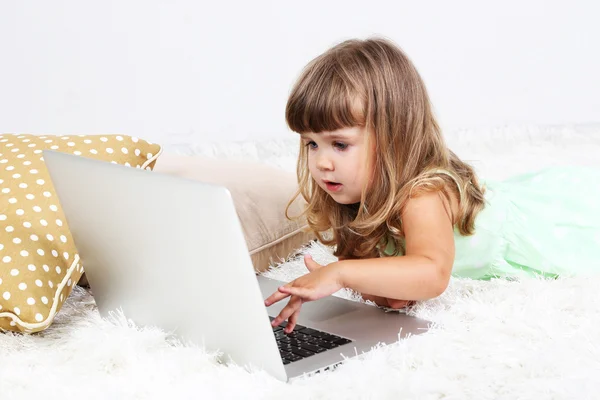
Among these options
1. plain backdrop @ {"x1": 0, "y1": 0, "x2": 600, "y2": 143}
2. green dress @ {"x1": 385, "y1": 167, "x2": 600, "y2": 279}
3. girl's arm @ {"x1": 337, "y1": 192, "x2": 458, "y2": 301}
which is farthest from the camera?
plain backdrop @ {"x1": 0, "y1": 0, "x2": 600, "y2": 143}

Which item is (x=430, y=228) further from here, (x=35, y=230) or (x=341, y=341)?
(x=35, y=230)

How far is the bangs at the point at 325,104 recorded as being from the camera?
1157 millimetres

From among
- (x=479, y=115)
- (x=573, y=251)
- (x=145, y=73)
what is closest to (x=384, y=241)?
(x=573, y=251)

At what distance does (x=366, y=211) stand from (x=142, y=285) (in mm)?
407

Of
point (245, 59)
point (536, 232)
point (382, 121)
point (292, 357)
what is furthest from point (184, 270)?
point (245, 59)

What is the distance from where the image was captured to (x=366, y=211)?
1.23 meters

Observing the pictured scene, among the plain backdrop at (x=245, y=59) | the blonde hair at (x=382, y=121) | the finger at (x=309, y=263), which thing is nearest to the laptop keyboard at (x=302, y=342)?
the finger at (x=309, y=263)

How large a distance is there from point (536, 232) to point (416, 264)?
1.52ft

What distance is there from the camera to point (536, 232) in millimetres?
1472

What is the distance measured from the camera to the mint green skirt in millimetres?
1385

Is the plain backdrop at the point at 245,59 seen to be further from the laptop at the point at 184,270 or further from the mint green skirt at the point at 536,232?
the laptop at the point at 184,270

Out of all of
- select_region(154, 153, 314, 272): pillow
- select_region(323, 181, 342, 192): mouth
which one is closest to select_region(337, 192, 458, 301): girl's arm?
select_region(323, 181, 342, 192): mouth

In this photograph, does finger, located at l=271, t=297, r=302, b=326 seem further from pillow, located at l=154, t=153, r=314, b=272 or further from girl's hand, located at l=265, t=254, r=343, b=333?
pillow, located at l=154, t=153, r=314, b=272

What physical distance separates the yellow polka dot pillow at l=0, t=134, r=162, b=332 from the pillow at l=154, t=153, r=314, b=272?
25 centimetres
